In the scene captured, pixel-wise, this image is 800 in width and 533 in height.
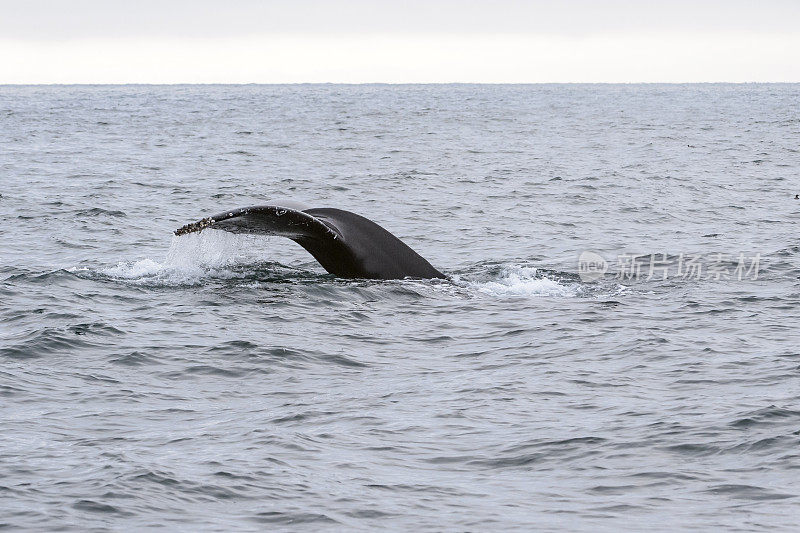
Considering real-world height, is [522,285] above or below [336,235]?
below

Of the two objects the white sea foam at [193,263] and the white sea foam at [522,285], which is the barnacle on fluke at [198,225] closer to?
the white sea foam at [193,263]

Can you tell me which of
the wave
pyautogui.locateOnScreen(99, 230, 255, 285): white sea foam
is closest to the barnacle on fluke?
the wave

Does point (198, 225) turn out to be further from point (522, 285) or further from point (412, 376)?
point (522, 285)

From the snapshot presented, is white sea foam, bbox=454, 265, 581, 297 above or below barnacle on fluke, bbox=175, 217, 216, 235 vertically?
below

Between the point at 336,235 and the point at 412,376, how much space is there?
2.50m

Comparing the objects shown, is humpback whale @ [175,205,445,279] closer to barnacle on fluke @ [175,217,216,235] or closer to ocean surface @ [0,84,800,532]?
barnacle on fluke @ [175,217,216,235]

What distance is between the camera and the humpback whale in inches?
441

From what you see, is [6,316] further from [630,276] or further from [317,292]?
[630,276]

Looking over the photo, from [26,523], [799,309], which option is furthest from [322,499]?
[799,309]

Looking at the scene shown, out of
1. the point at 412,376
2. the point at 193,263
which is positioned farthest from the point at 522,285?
the point at 412,376

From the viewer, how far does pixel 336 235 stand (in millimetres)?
12039

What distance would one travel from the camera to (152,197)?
2680cm

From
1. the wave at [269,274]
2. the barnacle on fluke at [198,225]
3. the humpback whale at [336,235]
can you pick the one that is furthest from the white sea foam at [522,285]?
the barnacle on fluke at [198,225]

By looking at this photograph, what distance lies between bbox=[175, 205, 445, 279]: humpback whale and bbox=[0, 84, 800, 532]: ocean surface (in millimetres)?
281
